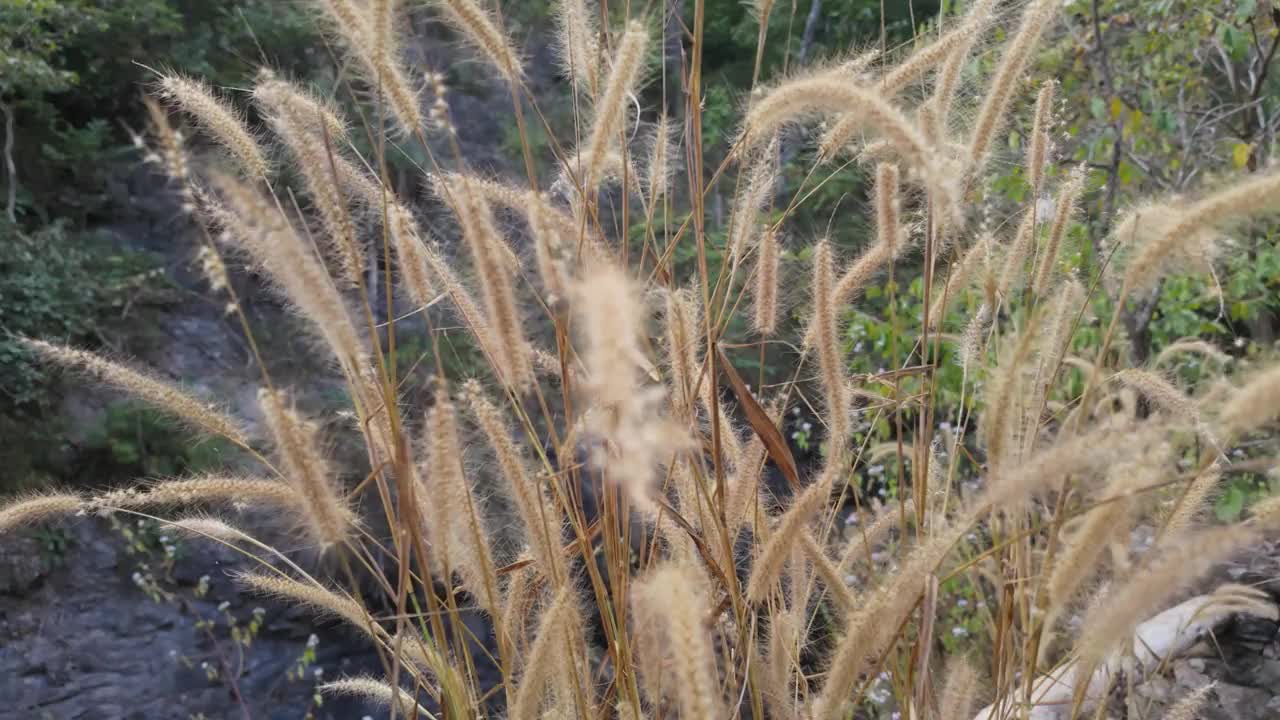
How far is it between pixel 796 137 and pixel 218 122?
4.58 meters

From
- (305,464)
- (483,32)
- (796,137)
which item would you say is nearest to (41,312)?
(796,137)

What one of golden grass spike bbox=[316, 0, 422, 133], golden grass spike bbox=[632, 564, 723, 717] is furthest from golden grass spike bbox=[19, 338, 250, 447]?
golden grass spike bbox=[632, 564, 723, 717]

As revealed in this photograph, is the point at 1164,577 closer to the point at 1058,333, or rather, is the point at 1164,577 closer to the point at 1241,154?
the point at 1058,333

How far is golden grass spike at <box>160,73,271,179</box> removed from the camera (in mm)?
963

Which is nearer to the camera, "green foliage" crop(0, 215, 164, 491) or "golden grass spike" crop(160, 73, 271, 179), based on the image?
"golden grass spike" crop(160, 73, 271, 179)

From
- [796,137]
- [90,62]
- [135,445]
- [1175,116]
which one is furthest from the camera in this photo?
[90,62]

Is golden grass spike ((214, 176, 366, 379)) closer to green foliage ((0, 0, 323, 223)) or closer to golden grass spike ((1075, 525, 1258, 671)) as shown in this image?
golden grass spike ((1075, 525, 1258, 671))

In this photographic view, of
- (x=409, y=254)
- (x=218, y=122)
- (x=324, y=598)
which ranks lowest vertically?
(x=324, y=598)

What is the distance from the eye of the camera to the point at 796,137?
526cm

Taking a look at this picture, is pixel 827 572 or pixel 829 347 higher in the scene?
pixel 829 347

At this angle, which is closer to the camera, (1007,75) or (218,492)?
(218,492)

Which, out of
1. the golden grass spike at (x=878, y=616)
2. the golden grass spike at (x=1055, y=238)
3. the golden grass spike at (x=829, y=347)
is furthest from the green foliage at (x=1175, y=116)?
the golden grass spike at (x=878, y=616)

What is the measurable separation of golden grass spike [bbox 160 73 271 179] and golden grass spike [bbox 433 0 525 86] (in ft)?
0.79

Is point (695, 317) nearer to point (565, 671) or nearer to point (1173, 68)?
point (565, 671)
